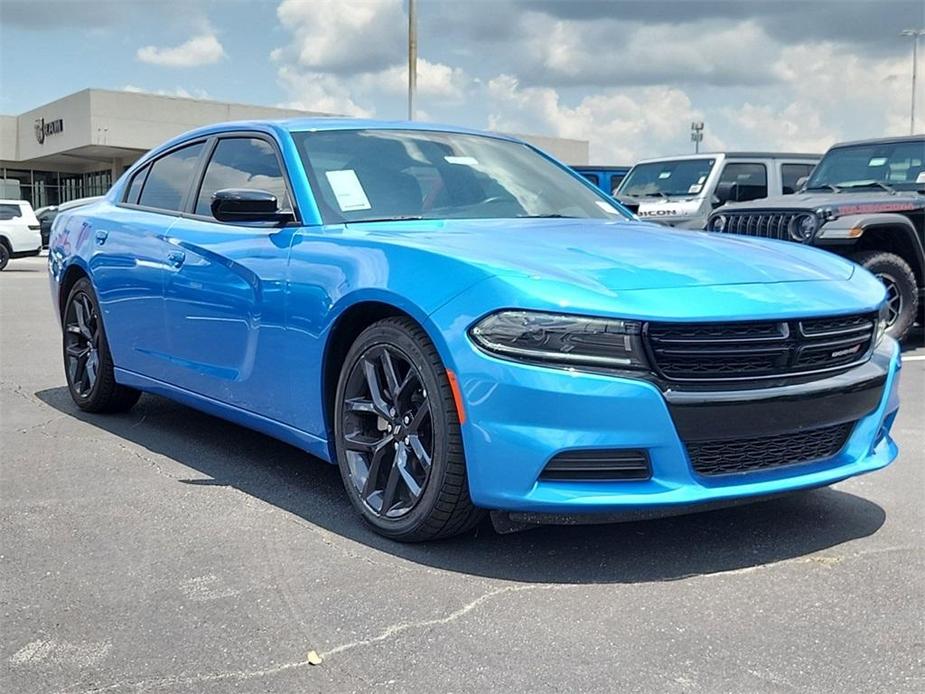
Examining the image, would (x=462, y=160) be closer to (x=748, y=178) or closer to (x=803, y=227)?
(x=803, y=227)

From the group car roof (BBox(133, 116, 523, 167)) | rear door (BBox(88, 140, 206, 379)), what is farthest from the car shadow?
car roof (BBox(133, 116, 523, 167))

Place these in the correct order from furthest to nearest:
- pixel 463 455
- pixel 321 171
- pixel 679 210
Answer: pixel 679 210 → pixel 321 171 → pixel 463 455

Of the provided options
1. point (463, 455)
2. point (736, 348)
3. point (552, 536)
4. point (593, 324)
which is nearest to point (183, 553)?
point (463, 455)

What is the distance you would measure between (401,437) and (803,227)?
6.06m

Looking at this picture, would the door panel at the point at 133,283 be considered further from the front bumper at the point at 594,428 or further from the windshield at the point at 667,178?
the windshield at the point at 667,178

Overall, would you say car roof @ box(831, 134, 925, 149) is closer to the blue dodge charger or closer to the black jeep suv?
the black jeep suv

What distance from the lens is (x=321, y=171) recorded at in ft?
14.5

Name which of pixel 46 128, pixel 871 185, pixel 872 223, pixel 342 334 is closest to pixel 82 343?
pixel 342 334

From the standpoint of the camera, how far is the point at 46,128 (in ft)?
151

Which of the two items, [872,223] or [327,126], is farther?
[872,223]

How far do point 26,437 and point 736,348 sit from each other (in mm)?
3818

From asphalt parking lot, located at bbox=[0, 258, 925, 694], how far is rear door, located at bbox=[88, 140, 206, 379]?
794mm

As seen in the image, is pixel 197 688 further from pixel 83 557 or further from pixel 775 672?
pixel 775 672

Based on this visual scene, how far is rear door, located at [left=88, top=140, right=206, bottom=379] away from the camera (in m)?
5.07
